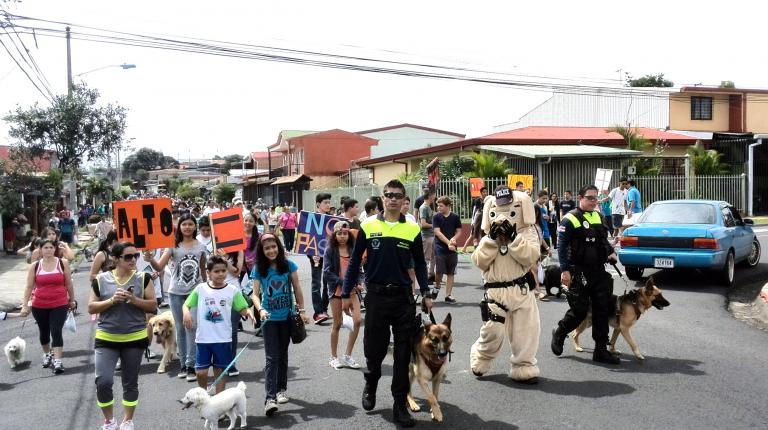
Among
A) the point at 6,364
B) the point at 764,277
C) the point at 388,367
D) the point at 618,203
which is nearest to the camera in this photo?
the point at 388,367

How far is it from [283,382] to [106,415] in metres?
1.55

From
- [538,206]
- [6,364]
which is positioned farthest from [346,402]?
[538,206]

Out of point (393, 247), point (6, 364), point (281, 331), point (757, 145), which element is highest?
point (757, 145)

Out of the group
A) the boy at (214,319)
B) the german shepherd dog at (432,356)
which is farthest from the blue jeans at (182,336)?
the german shepherd dog at (432,356)

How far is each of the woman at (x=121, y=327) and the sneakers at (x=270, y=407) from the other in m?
1.10

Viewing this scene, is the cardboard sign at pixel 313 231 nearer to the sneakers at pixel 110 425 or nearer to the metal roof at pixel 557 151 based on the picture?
the sneakers at pixel 110 425

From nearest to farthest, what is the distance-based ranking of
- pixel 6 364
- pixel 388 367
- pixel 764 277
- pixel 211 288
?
pixel 211 288, pixel 388 367, pixel 6 364, pixel 764 277

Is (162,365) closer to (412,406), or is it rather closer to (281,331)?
(281,331)

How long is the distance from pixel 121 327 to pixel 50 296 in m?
3.19

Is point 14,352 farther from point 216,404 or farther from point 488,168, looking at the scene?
point 488,168

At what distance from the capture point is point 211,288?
630 cm

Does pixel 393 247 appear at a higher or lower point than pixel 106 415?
higher

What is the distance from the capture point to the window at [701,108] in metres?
37.6

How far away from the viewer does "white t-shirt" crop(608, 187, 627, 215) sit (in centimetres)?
2034
